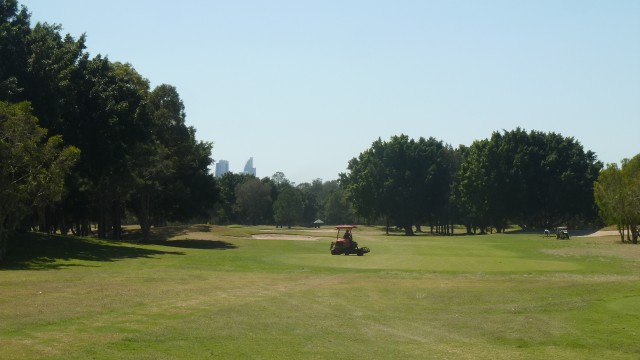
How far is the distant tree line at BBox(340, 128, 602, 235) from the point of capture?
343ft

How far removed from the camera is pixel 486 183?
10531 centimetres

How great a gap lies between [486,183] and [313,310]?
87454mm

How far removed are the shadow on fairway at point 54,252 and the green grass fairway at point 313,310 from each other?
37cm

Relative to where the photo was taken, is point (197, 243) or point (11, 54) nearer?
point (11, 54)

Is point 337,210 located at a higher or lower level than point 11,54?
lower

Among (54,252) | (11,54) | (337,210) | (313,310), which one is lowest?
(313,310)

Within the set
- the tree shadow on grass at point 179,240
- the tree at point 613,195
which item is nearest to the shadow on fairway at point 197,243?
the tree shadow on grass at point 179,240

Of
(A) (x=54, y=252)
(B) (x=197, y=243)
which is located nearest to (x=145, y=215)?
(B) (x=197, y=243)

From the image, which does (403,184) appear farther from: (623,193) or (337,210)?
(337,210)

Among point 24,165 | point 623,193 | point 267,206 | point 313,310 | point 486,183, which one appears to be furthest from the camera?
point 267,206

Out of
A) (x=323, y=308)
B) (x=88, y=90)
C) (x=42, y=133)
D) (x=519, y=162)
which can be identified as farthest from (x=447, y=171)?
(x=323, y=308)

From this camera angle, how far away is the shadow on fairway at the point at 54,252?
37219 mm

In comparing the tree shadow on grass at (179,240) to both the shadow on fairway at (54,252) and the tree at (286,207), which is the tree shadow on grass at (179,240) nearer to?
the shadow on fairway at (54,252)

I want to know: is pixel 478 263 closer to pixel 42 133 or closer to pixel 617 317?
pixel 617 317
